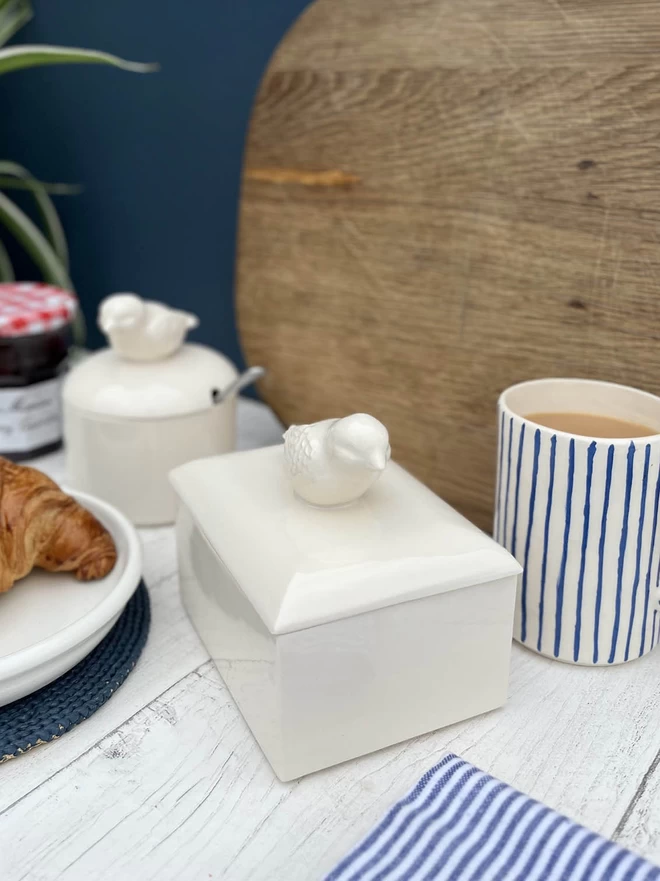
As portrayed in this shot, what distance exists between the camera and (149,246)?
3.39 ft

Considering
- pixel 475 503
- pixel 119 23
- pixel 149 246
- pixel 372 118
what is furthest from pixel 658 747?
Answer: pixel 119 23

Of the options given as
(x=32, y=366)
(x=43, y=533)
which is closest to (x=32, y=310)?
(x=32, y=366)

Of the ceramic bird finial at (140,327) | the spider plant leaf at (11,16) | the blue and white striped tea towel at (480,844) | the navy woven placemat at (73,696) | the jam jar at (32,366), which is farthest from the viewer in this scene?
the spider plant leaf at (11,16)

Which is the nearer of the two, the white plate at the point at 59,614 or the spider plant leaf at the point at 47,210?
the white plate at the point at 59,614

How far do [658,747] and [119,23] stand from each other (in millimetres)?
921

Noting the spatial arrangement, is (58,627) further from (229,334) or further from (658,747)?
(229,334)

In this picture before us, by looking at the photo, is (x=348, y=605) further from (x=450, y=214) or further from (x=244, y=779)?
(x=450, y=214)

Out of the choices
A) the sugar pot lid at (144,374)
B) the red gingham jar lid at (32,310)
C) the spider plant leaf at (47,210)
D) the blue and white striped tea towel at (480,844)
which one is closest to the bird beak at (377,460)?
the blue and white striped tea towel at (480,844)

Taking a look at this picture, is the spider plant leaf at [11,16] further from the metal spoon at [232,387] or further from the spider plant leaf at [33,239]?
the metal spoon at [232,387]

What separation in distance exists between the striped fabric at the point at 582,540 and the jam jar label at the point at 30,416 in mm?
447

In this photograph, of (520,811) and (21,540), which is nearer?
(520,811)

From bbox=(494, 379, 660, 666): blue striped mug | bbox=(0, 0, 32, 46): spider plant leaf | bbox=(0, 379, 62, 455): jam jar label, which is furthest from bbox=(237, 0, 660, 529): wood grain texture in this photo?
bbox=(0, 0, 32, 46): spider plant leaf

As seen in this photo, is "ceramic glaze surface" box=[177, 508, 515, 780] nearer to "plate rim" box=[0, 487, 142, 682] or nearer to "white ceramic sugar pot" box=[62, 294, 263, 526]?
"plate rim" box=[0, 487, 142, 682]

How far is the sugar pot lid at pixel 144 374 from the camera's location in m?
0.63
